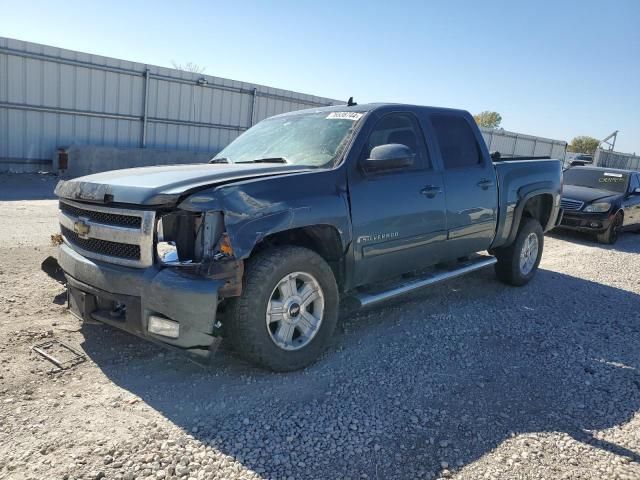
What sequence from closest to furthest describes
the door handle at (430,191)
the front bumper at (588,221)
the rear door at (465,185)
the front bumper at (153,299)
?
the front bumper at (153,299)
the door handle at (430,191)
the rear door at (465,185)
the front bumper at (588,221)

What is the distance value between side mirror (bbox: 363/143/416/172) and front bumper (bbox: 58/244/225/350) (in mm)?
1639

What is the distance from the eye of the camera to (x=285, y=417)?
320cm

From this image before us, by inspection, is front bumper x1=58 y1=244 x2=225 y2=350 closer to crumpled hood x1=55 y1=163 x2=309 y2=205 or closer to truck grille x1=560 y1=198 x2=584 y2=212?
crumpled hood x1=55 y1=163 x2=309 y2=205

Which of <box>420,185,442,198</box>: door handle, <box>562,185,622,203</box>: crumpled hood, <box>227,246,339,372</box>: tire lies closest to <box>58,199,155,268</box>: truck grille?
<box>227,246,339,372</box>: tire

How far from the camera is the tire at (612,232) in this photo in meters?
10.6

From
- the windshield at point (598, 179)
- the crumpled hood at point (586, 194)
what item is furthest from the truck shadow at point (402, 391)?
the windshield at point (598, 179)

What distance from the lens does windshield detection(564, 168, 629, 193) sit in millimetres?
11534

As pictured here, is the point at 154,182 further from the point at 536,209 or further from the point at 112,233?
the point at 536,209

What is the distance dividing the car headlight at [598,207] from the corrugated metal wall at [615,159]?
2579cm

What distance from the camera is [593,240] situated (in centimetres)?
1110

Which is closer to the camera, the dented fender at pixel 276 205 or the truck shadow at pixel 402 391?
the truck shadow at pixel 402 391

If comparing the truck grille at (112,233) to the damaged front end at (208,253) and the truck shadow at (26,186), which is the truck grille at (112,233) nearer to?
the damaged front end at (208,253)

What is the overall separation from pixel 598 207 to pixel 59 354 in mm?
10346

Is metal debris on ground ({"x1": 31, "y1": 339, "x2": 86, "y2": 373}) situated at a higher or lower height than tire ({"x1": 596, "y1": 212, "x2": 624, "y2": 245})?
lower
